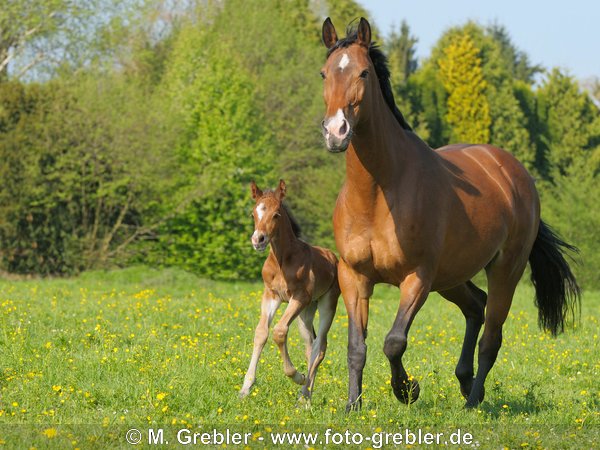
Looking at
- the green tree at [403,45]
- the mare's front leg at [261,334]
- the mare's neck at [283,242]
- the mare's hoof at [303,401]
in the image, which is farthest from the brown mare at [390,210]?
the green tree at [403,45]

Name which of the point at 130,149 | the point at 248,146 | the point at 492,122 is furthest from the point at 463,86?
the point at 130,149

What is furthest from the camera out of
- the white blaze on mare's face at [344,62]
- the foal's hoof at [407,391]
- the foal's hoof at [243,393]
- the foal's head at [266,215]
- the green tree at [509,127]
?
the green tree at [509,127]

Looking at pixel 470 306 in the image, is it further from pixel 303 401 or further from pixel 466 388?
pixel 303 401

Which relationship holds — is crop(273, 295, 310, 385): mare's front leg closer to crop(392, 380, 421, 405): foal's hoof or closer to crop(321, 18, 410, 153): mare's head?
crop(392, 380, 421, 405): foal's hoof

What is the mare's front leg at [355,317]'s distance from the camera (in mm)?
7133

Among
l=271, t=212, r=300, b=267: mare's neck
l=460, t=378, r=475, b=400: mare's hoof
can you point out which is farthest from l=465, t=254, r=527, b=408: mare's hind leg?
l=271, t=212, r=300, b=267: mare's neck

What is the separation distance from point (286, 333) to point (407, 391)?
4.58ft

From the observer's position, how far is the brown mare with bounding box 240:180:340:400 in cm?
848

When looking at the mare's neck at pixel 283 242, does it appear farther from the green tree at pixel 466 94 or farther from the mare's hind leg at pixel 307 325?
the green tree at pixel 466 94

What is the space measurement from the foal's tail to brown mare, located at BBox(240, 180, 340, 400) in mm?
1953

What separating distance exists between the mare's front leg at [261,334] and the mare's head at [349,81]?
2394 millimetres

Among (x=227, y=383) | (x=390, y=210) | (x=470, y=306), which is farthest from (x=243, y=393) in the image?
(x=470, y=306)

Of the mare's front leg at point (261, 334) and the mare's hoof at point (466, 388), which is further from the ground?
the mare's front leg at point (261, 334)

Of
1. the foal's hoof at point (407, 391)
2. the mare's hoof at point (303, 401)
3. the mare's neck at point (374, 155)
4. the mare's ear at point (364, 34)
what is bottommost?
the mare's hoof at point (303, 401)
